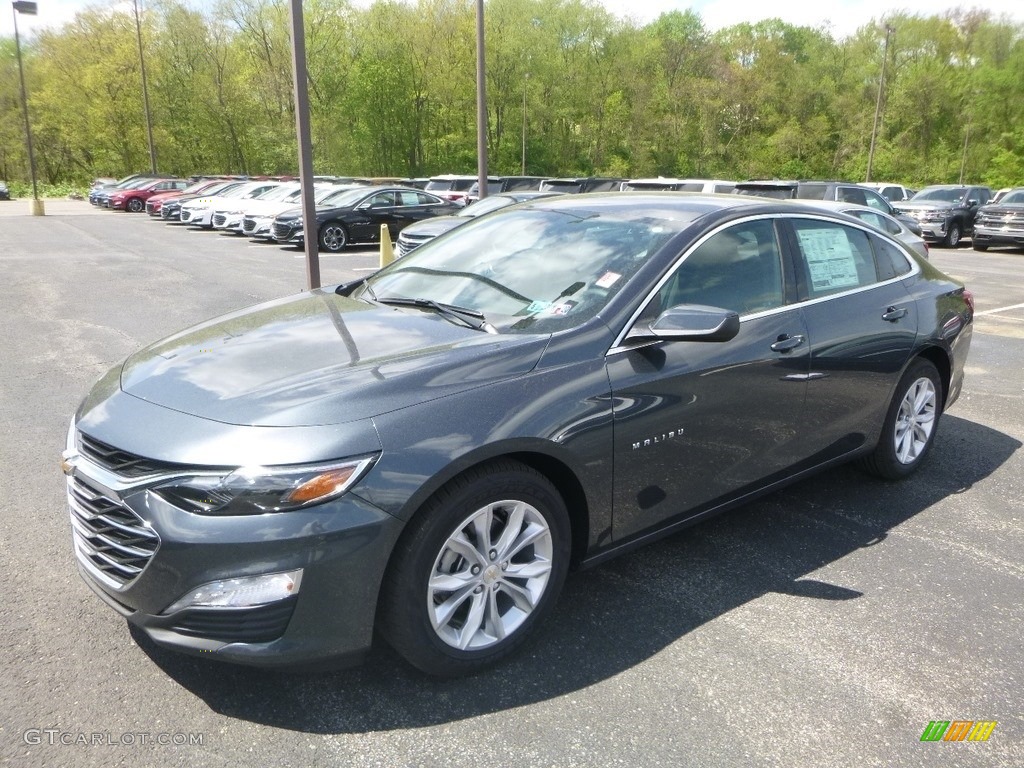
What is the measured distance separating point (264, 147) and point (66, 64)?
14118mm

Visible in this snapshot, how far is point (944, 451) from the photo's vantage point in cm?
543

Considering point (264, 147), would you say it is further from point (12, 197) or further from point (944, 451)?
point (944, 451)

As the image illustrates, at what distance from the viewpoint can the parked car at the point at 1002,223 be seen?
20984 mm

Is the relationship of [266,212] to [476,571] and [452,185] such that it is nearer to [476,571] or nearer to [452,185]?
[452,185]

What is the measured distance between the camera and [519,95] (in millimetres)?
61250

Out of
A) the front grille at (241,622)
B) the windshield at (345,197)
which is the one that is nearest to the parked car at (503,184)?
the windshield at (345,197)

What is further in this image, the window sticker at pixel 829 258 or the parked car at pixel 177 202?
the parked car at pixel 177 202

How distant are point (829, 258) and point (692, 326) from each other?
1504 mm

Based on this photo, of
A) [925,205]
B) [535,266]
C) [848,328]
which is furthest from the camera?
[925,205]

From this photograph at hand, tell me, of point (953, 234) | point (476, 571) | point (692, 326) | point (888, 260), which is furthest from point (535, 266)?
point (953, 234)

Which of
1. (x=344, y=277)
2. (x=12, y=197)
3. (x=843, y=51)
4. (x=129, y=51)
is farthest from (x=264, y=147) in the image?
(x=344, y=277)

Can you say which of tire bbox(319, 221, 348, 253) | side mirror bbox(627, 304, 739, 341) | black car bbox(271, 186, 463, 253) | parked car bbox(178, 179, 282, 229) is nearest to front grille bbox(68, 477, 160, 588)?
side mirror bbox(627, 304, 739, 341)

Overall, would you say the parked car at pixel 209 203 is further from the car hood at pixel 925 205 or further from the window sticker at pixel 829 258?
the window sticker at pixel 829 258

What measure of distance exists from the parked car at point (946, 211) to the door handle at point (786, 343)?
21755 millimetres
